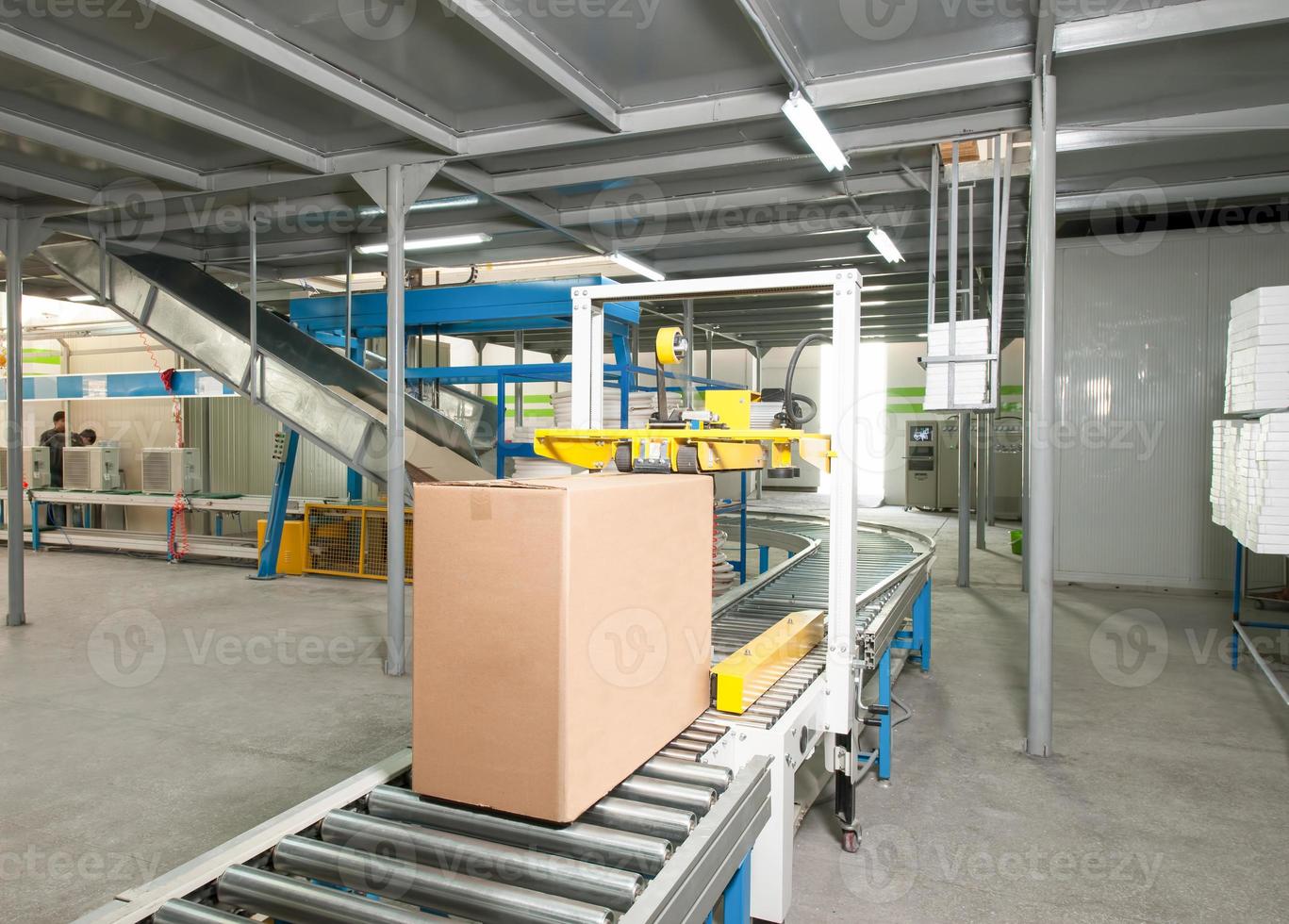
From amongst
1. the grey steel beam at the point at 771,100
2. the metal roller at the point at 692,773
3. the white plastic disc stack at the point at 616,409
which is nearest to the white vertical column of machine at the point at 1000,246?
the grey steel beam at the point at 771,100

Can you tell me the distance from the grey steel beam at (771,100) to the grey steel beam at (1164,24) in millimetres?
224

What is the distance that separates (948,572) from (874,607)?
5.30 metres

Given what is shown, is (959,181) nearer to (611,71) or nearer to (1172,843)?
(611,71)

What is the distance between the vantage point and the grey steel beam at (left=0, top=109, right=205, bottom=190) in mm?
4207

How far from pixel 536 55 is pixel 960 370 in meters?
2.52

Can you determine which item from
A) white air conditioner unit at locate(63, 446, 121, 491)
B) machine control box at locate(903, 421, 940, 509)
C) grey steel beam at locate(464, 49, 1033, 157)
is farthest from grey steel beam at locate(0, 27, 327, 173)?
machine control box at locate(903, 421, 940, 509)

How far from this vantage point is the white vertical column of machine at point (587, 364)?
2496 mm

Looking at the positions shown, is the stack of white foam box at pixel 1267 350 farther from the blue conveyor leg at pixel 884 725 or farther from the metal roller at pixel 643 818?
the metal roller at pixel 643 818

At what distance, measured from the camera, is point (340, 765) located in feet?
10.8

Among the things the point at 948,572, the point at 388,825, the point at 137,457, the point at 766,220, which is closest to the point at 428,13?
the point at 388,825
